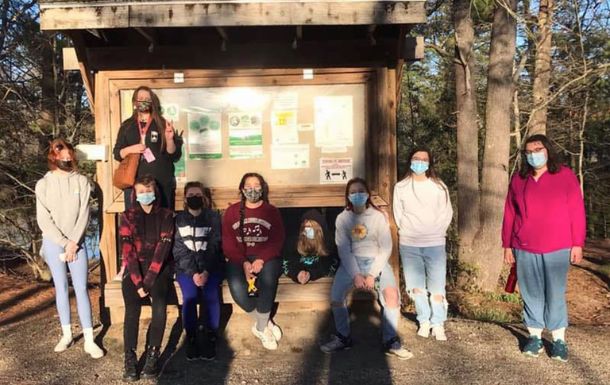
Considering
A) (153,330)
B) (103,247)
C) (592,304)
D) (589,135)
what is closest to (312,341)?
(153,330)

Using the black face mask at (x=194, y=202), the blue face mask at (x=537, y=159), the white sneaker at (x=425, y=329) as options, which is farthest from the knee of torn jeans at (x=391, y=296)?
the black face mask at (x=194, y=202)

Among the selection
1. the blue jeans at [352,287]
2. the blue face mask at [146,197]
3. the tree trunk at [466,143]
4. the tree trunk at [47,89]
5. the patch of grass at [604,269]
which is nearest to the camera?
the blue face mask at [146,197]

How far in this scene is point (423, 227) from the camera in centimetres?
507

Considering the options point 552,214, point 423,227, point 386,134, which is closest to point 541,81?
point 386,134

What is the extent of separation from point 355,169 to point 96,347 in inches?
120

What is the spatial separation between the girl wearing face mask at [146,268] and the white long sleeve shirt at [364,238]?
154 centimetres

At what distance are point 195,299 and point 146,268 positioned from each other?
1.77 ft

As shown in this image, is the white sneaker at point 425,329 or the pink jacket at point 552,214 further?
the white sneaker at point 425,329

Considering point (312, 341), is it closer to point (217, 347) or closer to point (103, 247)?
point (217, 347)

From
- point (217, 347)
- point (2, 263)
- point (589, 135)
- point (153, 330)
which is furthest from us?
point (589, 135)

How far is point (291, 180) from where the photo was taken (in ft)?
19.1

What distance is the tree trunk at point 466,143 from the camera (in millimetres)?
10422

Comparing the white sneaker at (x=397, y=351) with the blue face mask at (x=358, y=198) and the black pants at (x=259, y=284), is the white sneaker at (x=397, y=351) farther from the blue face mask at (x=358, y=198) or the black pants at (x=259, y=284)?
the blue face mask at (x=358, y=198)

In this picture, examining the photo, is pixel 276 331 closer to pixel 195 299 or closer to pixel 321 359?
pixel 321 359
